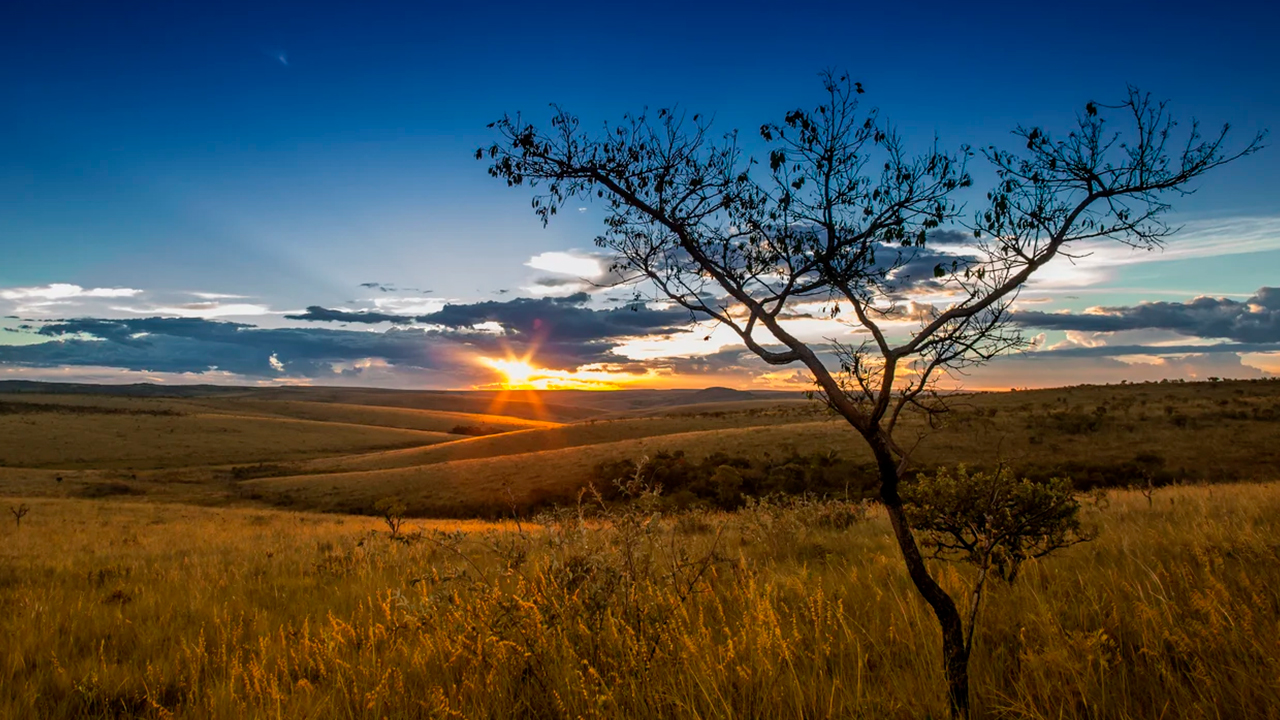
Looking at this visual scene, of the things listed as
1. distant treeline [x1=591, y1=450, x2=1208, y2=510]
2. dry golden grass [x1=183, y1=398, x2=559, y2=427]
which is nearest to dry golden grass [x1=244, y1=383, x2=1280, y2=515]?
distant treeline [x1=591, y1=450, x2=1208, y2=510]

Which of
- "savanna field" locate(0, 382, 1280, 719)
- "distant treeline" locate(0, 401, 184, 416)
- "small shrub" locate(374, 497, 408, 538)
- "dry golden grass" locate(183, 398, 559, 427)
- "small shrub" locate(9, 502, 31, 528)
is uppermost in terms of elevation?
"savanna field" locate(0, 382, 1280, 719)

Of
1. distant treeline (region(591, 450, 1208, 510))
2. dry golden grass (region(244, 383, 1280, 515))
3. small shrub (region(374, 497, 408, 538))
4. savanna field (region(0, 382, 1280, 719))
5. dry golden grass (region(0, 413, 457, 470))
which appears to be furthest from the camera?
dry golden grass (region(0, 413, 457, 470))

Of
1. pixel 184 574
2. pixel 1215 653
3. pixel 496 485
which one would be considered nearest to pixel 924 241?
pixel 1215 653

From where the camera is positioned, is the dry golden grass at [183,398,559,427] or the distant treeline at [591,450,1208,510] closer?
the distant treeline at [591,450,1208,510]

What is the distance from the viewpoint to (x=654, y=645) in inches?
143

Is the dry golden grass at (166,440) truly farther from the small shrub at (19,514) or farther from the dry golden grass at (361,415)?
the small shrub at (19,514)

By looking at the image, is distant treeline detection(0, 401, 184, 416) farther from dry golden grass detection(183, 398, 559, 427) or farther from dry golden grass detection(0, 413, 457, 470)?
dry golden grass detection(183, 398, 559, 427)

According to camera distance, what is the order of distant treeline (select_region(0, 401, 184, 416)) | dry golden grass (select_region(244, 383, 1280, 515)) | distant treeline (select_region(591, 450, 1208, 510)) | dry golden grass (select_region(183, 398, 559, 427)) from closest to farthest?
distant treeline (select_region(591, 450, 1208, 510))
dry golden grass (select_region(244, 383, 1280, 515))
distant treeline (select_region(0, 401, 184, 416))
dry golden grass (select_region(183, 398, 559, 427))

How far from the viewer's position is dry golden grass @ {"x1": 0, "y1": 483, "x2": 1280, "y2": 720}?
3.20m

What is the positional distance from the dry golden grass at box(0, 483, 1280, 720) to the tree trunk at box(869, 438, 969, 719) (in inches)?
4.4

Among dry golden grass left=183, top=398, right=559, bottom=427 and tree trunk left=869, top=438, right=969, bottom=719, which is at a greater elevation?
tree trunk left=869, top=438, right=969, bottom=719

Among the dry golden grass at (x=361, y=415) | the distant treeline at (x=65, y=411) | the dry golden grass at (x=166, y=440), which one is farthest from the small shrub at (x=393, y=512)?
the distant treeline at (x=65, y=411)

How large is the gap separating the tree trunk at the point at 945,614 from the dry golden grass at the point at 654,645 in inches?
4.4

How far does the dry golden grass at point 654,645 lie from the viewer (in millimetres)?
3197
